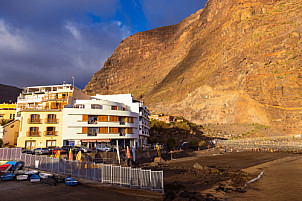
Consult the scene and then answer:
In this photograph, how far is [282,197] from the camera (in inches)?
858

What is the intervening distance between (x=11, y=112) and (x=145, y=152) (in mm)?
49150

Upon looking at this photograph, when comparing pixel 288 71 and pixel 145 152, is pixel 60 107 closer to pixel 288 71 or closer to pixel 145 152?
pixel 145 152

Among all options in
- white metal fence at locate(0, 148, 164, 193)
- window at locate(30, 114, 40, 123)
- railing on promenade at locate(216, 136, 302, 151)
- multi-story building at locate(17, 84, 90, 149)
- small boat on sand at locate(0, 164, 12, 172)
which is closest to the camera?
white metal fence at locate(0, 148, 164, 193)

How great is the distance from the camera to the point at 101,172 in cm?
2047

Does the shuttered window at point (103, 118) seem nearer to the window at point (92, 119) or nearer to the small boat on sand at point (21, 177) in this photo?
the window at point (92, 119)

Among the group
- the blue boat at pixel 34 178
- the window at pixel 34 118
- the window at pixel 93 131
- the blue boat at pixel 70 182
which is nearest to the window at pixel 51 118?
the window at pixel 34 118

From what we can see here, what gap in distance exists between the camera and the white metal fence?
58.8 ft

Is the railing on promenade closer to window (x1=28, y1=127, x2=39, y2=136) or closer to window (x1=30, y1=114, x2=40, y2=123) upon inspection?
window (x1=28, y1=127, x2=39, y2=136)

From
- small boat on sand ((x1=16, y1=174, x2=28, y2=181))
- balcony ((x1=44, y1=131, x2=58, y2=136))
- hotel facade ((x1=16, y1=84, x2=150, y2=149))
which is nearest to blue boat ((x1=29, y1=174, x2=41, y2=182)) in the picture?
small boat on sand ((x1=16, y1=174, x2=28, y2=181))

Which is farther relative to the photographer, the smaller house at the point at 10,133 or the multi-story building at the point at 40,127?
the smaller house at the point at 10,133

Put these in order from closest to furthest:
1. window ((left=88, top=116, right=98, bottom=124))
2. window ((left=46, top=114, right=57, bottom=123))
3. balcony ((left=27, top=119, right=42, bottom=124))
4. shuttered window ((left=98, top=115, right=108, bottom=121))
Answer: balcony ((left=27, top=119, right=42, bottom=124)) < window ((left=46, top=114, right=57, bottom=123)) < window ((left=88, top=116, right=98, bottom=124)) < shuttered window ((left=98, top=115, right=108, bottom=121))

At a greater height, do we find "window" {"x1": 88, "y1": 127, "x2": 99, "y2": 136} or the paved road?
"window" {"x1": 88, "y1": 127, "x2": 99, "y2": 136}

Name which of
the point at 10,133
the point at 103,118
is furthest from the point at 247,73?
the point at 10,133

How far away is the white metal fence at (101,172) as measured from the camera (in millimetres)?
17922
